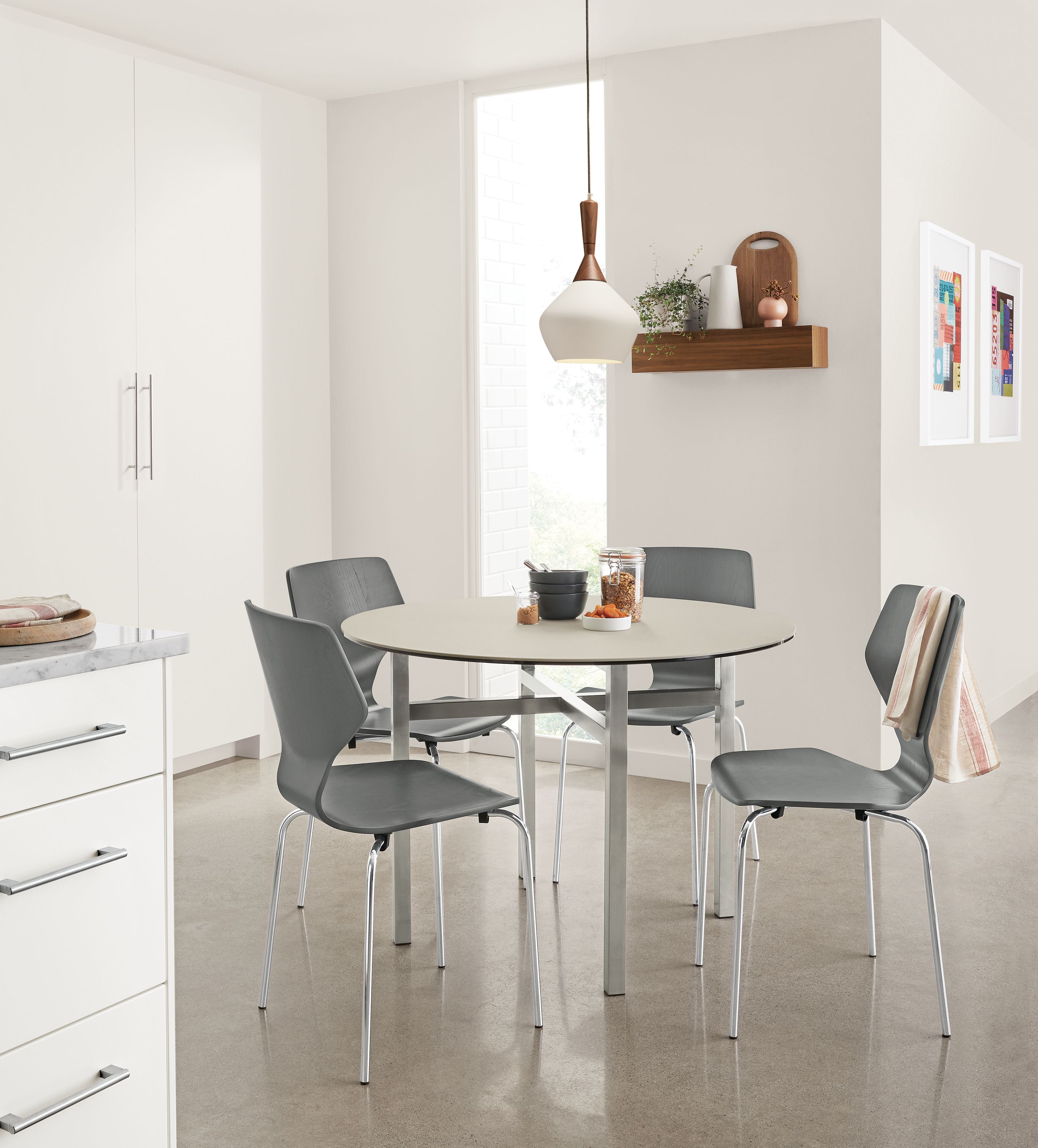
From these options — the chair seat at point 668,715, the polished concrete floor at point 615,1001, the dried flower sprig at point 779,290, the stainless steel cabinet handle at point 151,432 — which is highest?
the dried flower sprig at point 779,290

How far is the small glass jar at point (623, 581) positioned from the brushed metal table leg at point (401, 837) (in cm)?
52

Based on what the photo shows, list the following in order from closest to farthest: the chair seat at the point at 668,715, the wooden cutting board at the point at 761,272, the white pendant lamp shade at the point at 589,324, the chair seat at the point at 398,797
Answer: the chair seat at the point at 398,797 < the white pendant lamp shade at the point at 589,324 < the chair seat at the point at 668,715 < the wooden cutting board at the point at 761,272

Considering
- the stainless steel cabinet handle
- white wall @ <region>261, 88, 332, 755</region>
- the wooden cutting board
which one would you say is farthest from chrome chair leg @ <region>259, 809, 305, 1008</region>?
the wooden cutting board

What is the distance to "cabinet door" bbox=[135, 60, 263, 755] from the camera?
429 cm

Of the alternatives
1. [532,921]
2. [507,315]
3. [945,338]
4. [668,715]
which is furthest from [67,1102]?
[945,338]

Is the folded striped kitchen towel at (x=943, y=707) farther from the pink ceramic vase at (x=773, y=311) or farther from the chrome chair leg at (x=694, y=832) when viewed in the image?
the pink ceramic vase at (x=773, y=311)

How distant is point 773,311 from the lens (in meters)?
4.16

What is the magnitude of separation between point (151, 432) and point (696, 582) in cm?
195

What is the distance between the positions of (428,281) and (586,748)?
6.35 feet

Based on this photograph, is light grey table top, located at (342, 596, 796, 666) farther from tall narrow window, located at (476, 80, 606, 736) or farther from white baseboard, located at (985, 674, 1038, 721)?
white baseboard, located at (985, 674, 1038, 721)

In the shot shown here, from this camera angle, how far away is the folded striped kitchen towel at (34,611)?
176 cm

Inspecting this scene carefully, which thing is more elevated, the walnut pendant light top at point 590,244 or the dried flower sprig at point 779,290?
the dried flower sprig at point 779,290

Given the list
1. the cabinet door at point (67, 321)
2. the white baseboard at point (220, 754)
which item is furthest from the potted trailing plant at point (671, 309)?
the white baseboard at point (220, 754)

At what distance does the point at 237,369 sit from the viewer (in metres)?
4.66
